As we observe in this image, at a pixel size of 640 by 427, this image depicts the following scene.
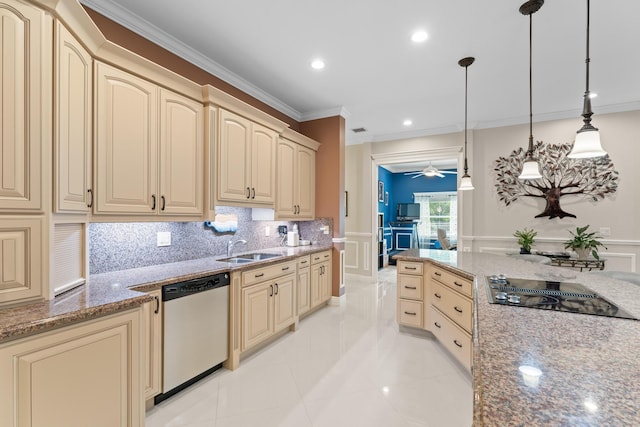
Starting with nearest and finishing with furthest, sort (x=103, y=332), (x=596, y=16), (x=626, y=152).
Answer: (x=103, y=332) < (x=596, y=16) < (x=626, y=152)

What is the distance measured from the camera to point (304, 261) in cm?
352

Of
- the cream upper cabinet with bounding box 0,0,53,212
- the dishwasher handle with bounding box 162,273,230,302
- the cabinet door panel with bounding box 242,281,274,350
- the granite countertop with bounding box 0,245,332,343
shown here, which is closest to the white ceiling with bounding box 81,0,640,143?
the cream upper cabinet with bounding box 0,0,53,212

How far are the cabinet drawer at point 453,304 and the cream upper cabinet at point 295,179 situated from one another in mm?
1927

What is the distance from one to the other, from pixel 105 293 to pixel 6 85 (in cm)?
109

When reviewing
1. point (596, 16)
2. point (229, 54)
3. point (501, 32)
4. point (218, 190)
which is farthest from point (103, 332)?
point (596, 16)

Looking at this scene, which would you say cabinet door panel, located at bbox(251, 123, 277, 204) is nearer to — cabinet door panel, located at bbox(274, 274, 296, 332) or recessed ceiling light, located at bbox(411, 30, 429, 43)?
cabinet door panel, located at bbox(274, 274, 296, 332)

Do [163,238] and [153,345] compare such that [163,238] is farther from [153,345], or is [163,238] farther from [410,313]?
[410,313]

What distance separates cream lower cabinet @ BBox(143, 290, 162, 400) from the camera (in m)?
1.87

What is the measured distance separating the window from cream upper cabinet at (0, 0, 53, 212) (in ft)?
28.4

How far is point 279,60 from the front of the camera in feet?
9.72

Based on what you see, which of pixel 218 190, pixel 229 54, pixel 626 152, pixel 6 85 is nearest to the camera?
pixel 6 85

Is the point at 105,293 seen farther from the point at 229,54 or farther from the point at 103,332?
the point at 229,54

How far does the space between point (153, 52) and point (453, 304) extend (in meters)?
3.48

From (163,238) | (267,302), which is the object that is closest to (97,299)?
(163,238)
